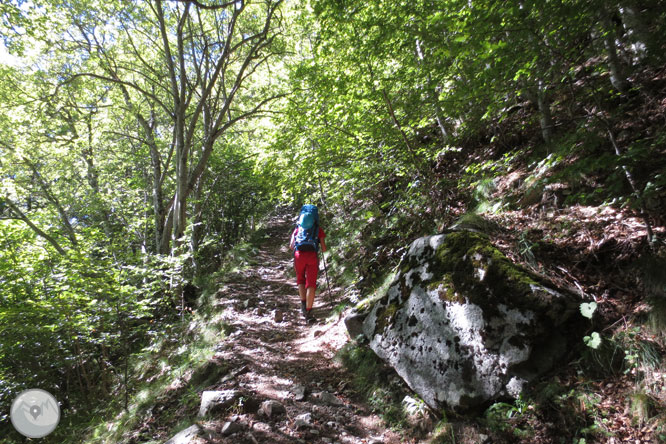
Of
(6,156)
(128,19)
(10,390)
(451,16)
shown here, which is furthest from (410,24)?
(6,156)

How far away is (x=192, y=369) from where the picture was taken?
186 inches

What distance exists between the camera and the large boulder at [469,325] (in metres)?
2.63

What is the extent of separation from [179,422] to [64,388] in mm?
4537

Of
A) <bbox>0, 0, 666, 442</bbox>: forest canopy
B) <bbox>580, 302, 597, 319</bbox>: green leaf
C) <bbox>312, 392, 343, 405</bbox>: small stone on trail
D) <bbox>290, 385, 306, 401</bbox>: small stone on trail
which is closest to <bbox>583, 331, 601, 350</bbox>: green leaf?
<bbox>580, 302, 597, 319</bbox>: green leaf

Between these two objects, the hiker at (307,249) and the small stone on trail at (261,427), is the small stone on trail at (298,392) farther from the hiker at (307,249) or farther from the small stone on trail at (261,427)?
the hiker at (307,249)

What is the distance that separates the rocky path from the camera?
3.04 m

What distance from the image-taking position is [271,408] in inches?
130

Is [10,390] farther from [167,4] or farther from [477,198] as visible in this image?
[167,4]

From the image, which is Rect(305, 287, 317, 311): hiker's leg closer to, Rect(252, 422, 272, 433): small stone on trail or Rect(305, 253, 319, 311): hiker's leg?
Rect(305, 253, 319, 311): hiker's leg

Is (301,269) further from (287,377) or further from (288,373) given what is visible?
(287,377)

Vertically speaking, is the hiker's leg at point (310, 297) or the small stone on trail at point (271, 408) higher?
the hiker's leg at point (310, 297)

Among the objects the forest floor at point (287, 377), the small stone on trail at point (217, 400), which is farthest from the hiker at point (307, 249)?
the small stone on trail at point (217, 400)

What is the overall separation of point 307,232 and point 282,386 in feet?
9.03

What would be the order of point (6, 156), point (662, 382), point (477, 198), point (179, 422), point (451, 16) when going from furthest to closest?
1. point (6, 156)
2. point (477, 198)
3. point (179, 422)
4. point (451, 16)
5. point (662, 382)
